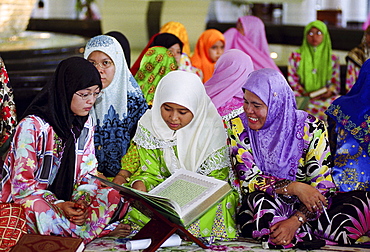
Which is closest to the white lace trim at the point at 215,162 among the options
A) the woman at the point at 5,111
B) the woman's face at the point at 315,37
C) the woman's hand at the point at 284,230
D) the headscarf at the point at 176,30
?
the woman's hand at the point at 284,230

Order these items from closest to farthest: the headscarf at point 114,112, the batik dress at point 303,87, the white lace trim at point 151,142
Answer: the white lace trim at point 151,142, the headscarf at point 114,112, the batik dress at point 303,87

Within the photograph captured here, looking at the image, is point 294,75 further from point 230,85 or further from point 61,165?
point 61,165

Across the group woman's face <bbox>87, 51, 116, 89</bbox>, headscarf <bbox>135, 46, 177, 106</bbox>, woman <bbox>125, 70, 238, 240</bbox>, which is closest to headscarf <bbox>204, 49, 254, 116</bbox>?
headscarf <bbox>135, 46, 177, 106</bbox>

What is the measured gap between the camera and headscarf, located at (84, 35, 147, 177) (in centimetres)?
329

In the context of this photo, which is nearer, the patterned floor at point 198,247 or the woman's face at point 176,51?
the patterned floor at point 198,247

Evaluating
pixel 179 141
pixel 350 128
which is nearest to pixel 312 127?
pixel 350 128

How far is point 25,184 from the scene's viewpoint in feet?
8.39

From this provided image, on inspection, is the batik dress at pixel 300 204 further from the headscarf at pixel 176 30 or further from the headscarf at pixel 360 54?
the headscarf at pixel 176 30

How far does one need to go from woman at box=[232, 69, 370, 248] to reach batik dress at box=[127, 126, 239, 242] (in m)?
0.08

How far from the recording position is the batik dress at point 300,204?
268 centimetres

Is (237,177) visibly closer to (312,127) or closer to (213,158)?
(213,158)

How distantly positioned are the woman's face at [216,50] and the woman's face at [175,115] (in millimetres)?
2788

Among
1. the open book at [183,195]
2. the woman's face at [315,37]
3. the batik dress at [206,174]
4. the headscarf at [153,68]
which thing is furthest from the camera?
the woman's face at [315,37]

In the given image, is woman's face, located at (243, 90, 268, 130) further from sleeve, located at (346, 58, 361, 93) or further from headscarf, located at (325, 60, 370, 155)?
sleeve, located at (346, 58, 361, 93)
